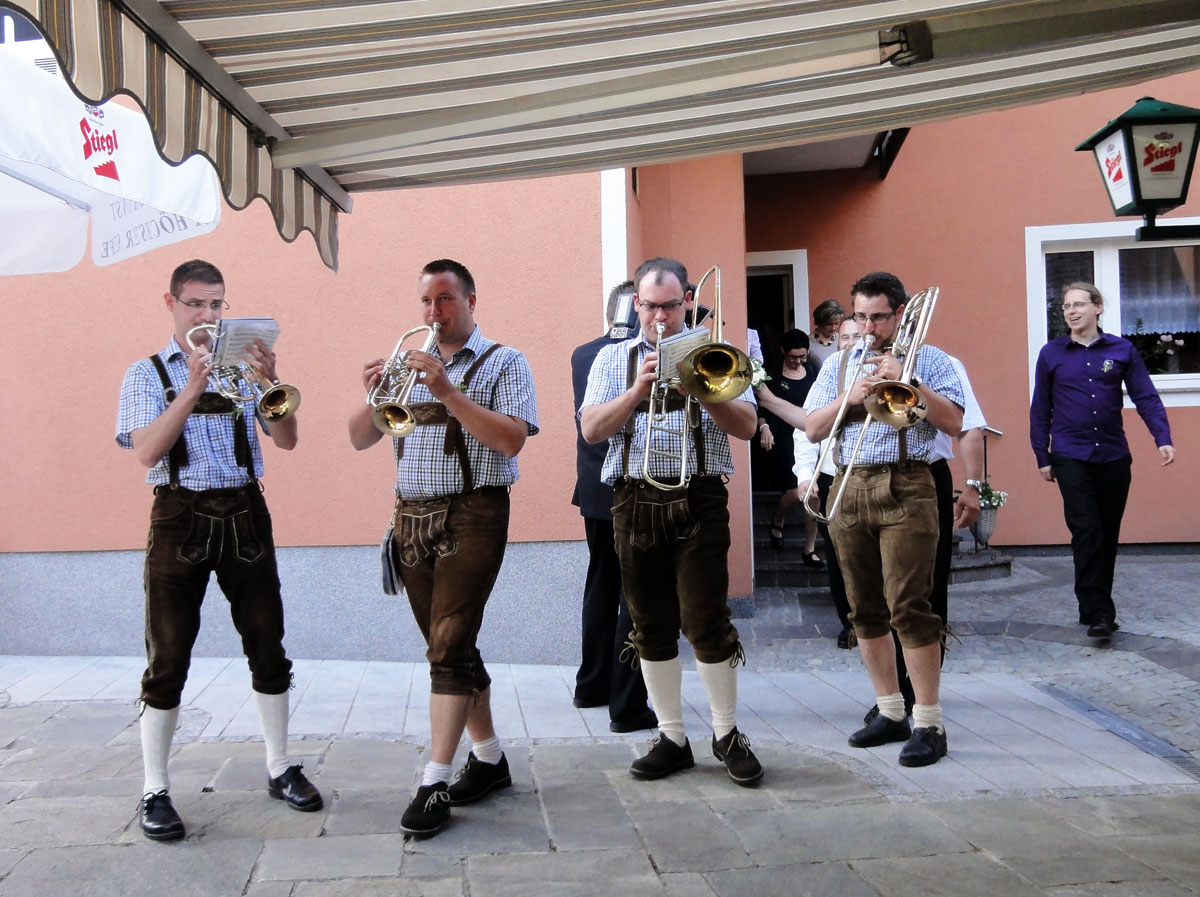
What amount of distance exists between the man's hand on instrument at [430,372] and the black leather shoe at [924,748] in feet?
7.55

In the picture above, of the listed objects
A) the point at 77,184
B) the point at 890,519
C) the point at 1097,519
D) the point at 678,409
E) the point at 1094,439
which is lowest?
the point at 1097,519

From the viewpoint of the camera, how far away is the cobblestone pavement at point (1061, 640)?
221 inches

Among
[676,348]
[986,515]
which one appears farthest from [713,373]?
[986,515]

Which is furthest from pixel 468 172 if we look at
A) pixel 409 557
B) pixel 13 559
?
pixel 13 559

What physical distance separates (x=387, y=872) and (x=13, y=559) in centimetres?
466

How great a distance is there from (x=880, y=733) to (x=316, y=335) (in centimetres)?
407

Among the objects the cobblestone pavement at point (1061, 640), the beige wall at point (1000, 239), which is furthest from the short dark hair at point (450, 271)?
the beige wall at point (1000, 239)

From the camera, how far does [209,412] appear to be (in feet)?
13.0

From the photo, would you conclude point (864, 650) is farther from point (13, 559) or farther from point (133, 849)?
point (13, 559)

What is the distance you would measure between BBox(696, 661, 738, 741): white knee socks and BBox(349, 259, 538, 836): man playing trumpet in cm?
83

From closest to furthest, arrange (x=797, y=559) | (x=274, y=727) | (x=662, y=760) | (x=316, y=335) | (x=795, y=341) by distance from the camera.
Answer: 1. (x=274, y=727)
2. (x=662, y=760)
3. (x=316, y=335)
4. (x=795, y=341)
5. (x=797, y=559)

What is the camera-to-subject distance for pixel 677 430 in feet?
13.8

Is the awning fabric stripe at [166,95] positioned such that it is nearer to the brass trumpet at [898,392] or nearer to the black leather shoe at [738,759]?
the brass trumpet at [898,392]

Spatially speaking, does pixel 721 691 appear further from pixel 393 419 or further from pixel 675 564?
pixel 393 419
